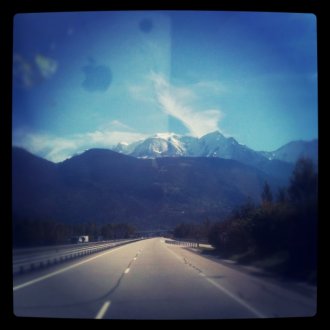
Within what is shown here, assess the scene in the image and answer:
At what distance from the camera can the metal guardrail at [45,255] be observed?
7945 mm

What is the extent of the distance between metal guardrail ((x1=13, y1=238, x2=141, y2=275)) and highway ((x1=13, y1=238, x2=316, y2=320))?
0.72 feet

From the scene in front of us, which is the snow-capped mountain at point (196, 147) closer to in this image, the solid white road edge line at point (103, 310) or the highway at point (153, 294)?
the highway at point (153, 294)

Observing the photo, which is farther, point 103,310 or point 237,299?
point 237,299

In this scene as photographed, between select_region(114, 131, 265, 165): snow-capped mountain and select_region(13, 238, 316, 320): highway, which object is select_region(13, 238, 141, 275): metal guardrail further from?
select_region(114, 131, 265, 165): snow-capped mountain

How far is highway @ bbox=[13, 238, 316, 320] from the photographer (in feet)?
22.6

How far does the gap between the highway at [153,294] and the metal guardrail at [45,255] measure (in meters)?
0.22

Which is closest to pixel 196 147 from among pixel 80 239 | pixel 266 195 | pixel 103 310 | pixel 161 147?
pixel 161 147

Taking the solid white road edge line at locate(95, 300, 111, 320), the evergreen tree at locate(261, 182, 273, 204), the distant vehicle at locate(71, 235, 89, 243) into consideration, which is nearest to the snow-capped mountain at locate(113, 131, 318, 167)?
the evergreen tree at locate(261, 182, 273, 204)

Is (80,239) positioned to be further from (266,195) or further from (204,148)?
(266,195)

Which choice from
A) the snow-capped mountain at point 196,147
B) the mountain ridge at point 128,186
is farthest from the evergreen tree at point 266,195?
the snow-capped mountain at point 196,147

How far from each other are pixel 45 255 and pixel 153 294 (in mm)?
2879

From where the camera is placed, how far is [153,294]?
7785 mm

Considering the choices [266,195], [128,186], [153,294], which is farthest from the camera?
[128,186]
